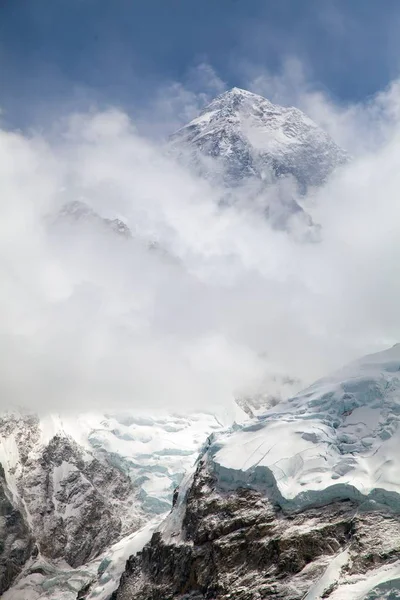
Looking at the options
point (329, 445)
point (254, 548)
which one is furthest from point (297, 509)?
point (329, 445)

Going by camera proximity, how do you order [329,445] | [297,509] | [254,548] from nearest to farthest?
[254,548], [297,509], [329,445]

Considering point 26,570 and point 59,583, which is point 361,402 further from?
point 26,570

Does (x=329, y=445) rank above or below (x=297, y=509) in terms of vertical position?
above

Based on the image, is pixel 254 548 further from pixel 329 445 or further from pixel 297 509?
pixel 329 445

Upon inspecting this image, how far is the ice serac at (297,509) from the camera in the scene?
2564 inches

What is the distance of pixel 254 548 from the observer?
243 ft

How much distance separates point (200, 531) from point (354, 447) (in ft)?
75.1

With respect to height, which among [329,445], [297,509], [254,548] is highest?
[329,445]

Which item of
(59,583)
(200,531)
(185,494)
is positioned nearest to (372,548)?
(200,531)

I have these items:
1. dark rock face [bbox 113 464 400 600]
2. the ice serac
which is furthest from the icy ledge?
dark rock face [bbox 113 464 400 600]

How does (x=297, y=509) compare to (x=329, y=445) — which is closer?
(x=297, y=509)

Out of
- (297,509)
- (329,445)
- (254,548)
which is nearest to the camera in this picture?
(254,548)

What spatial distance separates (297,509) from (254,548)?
22.0ft

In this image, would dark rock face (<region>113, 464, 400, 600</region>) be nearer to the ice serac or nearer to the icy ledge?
the ice serac
